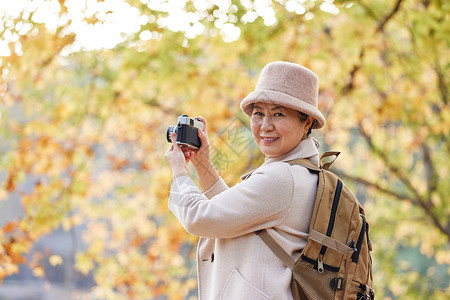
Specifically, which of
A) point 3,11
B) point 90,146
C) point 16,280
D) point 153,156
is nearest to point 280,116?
point 3,11

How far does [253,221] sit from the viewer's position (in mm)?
1635

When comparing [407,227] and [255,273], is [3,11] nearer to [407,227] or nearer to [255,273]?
[255,273]

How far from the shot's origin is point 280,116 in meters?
1.81

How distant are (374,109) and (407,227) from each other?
1721 millimetres

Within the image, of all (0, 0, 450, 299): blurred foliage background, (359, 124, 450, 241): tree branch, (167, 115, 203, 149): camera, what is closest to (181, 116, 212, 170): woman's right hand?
(167, 115, 203, 149): camera

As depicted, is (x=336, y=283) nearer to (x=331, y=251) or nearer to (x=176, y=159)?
(x=331, y=251)

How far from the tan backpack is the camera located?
0.35m

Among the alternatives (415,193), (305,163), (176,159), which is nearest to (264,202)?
(305,163)

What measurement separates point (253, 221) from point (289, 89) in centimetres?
45

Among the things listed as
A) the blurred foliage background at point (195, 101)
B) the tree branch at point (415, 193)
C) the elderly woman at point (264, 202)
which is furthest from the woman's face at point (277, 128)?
the tree branch at point (415, 193)

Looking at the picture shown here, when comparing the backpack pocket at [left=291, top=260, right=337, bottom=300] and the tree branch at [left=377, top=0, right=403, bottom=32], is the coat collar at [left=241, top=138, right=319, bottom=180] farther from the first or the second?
the tree branch at [left=377, top=0, right=403, bottom=32]

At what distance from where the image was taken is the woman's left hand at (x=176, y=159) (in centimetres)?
179

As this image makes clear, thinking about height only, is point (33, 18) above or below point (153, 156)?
above

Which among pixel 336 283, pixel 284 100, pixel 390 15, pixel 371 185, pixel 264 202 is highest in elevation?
pixel 284 100
